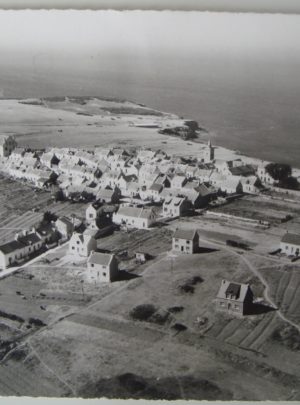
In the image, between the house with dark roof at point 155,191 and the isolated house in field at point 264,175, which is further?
the house with dark roof at point 155,191

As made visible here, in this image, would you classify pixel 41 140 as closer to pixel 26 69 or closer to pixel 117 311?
pixel 26 69

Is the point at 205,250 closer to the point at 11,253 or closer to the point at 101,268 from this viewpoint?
the point at 101,268

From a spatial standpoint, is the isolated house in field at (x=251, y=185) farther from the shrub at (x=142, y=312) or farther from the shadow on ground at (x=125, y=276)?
the shrub at (x=142, y=312)

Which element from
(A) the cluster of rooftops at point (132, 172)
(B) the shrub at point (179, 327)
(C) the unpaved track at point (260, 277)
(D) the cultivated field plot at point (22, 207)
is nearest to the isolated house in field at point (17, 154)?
(A) the cluster of rooftops at point (132, 172)

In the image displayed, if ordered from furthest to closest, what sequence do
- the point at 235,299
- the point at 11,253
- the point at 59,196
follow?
the point at 59,196 → the point at 11,253 → the point at 235,299

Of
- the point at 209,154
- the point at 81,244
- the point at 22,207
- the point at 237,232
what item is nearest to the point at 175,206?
the point at 237,232

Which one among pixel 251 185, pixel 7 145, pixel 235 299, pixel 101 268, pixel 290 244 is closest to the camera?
pixel 235 299

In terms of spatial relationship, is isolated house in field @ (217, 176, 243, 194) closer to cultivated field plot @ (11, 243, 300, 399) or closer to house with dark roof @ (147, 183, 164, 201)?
house with dark roof @ (147, 183, 164, 201)
